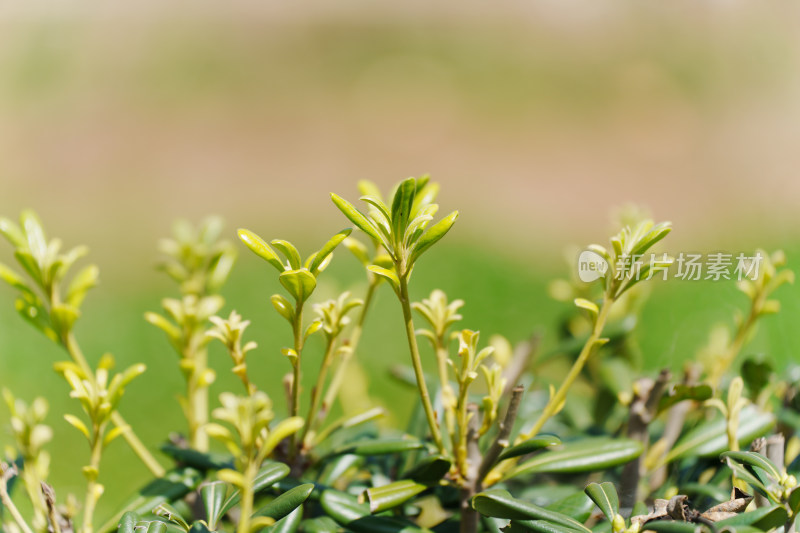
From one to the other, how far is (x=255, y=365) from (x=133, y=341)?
2.20 ft

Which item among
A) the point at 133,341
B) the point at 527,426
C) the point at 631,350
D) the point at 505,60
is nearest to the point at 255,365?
the point at 133,341

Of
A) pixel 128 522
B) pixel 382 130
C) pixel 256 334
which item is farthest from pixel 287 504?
pixel 382 130

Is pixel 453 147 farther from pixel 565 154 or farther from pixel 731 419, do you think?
pixel 731 419

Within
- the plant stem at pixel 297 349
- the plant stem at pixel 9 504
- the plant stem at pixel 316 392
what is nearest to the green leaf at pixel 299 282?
the plant stem at pixel 297 349

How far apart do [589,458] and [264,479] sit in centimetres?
34

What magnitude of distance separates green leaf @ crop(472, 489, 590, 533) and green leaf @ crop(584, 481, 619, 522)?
0.9 inches

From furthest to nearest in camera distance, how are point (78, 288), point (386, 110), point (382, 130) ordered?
point (386, 110), point (382, 130), point (78, 288)

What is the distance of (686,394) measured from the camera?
0.75 metres

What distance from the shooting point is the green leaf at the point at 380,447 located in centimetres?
73

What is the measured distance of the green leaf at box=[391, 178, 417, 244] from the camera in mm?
588

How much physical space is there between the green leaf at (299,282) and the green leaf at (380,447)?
21 cm

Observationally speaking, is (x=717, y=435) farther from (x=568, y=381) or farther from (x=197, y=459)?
(x=197, y=459)

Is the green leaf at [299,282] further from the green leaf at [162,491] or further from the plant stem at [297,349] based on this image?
the green leaf at [162,491]

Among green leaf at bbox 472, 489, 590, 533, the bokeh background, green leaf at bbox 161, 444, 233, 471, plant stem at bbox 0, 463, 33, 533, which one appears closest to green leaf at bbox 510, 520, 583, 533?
green leaf at bbox 472, 489, 590, 533
